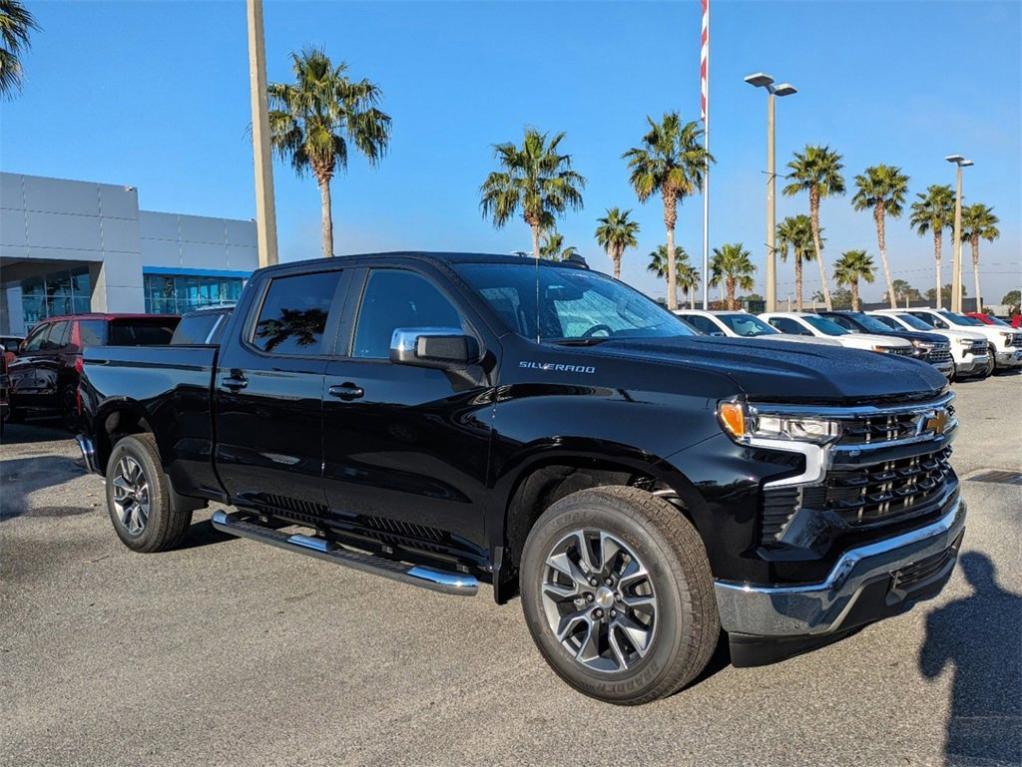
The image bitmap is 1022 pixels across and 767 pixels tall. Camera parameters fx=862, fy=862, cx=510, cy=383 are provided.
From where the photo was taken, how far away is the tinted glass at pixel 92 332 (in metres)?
11.5

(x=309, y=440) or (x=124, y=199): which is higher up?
(x=124, y=199)

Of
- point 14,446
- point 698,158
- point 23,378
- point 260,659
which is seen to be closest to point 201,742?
point 260,659

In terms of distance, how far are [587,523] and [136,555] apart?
3863mm

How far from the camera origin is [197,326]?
7.38m

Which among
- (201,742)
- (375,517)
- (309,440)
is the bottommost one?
(201,742)

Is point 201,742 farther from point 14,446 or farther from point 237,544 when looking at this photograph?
point 14,446

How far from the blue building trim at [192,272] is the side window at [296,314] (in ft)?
109

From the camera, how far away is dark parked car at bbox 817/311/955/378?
18.1m

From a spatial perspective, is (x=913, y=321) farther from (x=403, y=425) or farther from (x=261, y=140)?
(x=403, y=425)

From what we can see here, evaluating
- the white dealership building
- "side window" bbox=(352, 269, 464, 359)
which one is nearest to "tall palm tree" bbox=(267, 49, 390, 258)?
the white dealership building

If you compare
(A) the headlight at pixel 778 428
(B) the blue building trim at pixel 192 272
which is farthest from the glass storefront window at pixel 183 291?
(A) the headlight at pixel 778 428

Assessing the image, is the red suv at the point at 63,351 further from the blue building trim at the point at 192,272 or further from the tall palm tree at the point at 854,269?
the tall palm tree at the point at 854,269

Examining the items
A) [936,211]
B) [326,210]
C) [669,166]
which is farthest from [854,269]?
[326,210]

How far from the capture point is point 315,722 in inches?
134
